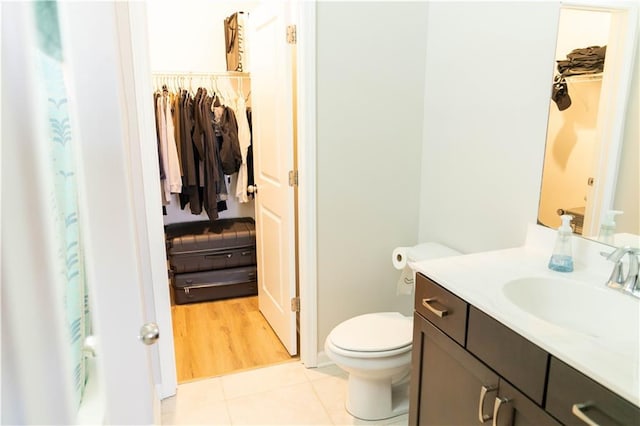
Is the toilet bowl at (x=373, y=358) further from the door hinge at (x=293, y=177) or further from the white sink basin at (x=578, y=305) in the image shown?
the door hinge at (x=293, y=177)

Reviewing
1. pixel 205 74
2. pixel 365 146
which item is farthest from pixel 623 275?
pixel 205 74

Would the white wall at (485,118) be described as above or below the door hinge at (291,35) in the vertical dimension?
below

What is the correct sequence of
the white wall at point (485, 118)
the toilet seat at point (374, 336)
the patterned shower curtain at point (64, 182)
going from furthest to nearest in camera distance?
1. the toilet seat at point (374, 336)
2. the white wall at point (485, 118)
3. the patterned shower curtain at point (64, 182)

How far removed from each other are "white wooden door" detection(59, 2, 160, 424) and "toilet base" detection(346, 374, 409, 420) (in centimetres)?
136

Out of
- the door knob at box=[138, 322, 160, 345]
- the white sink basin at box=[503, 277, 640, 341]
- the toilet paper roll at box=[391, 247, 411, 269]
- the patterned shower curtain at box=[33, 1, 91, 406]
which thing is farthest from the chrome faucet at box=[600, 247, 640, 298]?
the patterned shower curtain at box=[33, 1, 91, 406]

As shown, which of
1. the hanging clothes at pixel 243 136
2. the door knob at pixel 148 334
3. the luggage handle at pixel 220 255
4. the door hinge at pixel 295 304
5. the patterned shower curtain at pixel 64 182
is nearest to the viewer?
the patterned shower curtain at pixel 64 182

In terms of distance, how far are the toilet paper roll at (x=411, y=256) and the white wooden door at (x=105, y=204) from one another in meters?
1.51

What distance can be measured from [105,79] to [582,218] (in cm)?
154

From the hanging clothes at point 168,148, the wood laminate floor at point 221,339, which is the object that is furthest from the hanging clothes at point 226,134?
the wood laminate floor at point 221,339

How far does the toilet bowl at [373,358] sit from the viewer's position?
1831 millimetres

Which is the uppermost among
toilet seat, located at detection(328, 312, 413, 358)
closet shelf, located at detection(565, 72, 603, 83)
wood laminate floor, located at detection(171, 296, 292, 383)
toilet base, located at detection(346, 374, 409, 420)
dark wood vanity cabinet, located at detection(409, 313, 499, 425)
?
closet shelf, located at detection(565, 72, 603, 83)

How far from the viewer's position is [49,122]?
585 mm

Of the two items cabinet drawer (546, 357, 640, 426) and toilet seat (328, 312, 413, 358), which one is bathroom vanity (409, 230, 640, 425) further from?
toilet seat (328, 312, 413, 358)

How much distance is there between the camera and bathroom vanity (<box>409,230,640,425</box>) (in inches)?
36.0
